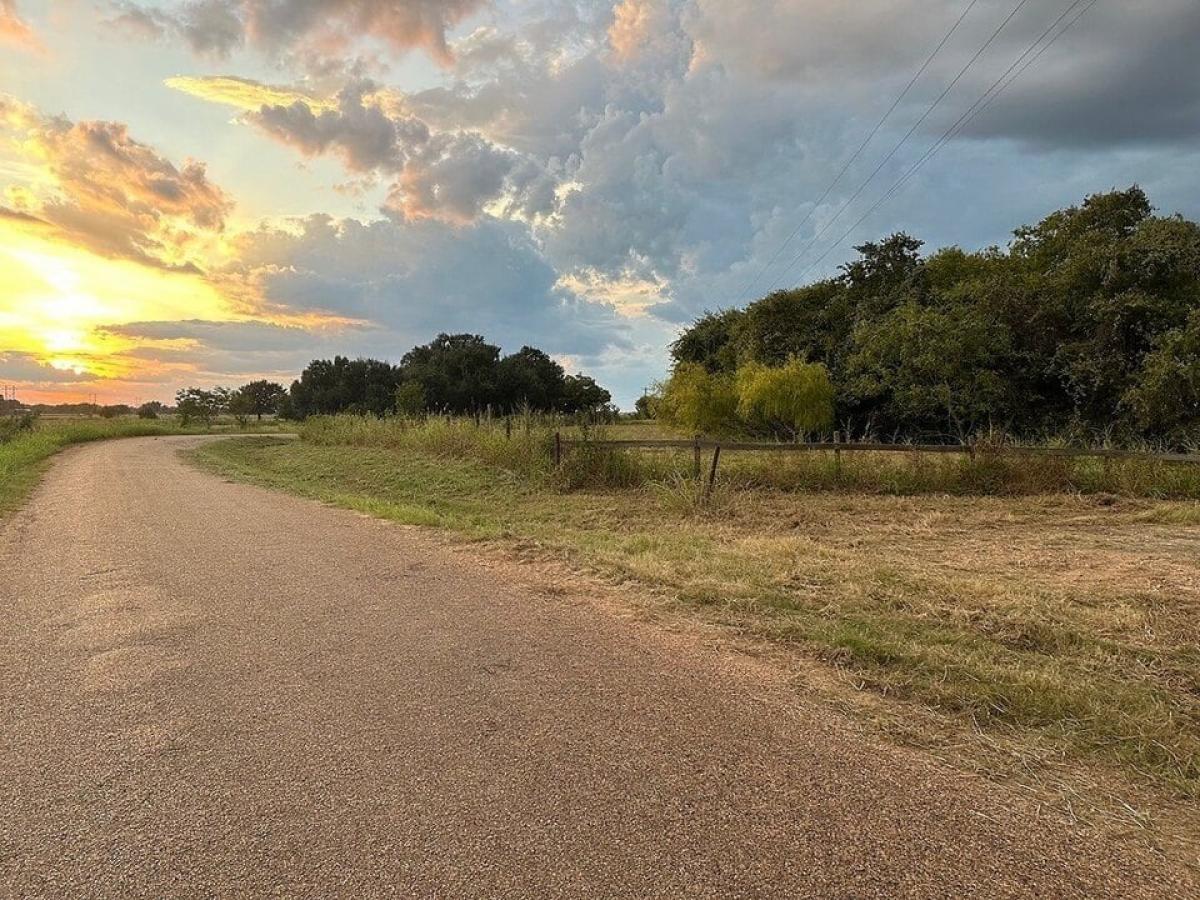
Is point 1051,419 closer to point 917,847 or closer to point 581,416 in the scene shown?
point 581,416

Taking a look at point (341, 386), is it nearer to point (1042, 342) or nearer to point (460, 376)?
point (460, 376)

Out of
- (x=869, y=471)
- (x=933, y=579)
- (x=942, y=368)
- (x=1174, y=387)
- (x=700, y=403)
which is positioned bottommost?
(x=933, y=579)

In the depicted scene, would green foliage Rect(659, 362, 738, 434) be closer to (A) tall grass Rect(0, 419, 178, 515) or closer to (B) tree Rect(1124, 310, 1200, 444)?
(B) tree Rect(1124, 310, 1200, 444)

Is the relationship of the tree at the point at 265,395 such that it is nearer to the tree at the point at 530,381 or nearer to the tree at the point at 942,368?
the tree at the point at 530,381

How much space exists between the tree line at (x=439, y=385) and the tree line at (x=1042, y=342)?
31.5 metres

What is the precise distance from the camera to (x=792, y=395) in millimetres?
25141

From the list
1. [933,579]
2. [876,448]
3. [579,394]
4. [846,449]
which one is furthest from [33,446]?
[579,394]

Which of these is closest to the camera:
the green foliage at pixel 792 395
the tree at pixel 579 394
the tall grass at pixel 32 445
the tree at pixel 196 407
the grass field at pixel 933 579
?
the grass field at pixel 933 579

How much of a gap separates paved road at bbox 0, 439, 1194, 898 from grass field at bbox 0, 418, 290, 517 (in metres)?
8.38

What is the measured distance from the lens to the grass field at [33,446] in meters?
12.2

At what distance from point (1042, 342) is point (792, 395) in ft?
26.9

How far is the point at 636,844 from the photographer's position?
7.64ft

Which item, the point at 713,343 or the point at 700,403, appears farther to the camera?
the point at 713,343

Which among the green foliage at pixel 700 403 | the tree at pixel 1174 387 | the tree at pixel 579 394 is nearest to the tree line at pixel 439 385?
the tree at pixel 579 394
